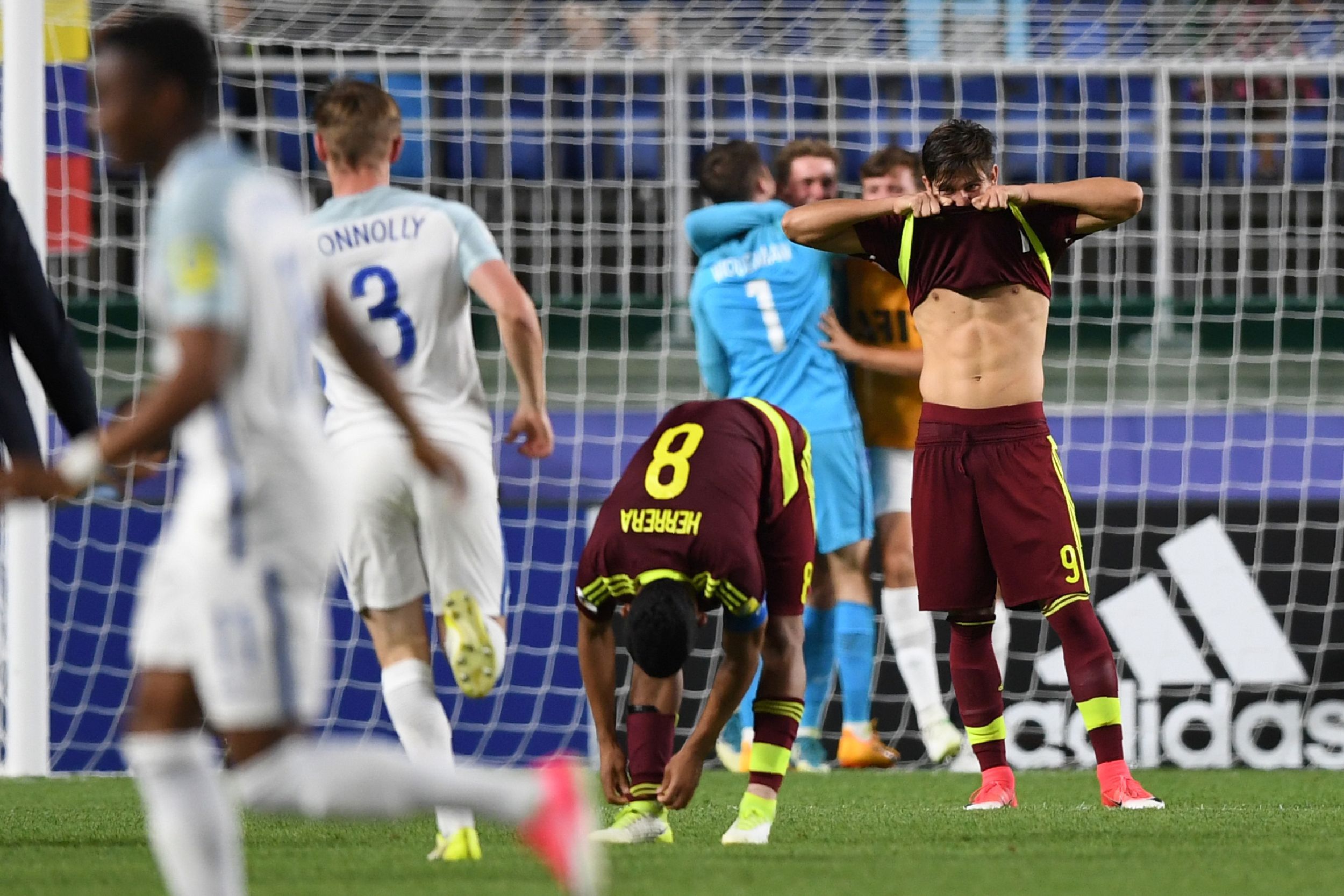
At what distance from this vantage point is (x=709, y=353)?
727cm

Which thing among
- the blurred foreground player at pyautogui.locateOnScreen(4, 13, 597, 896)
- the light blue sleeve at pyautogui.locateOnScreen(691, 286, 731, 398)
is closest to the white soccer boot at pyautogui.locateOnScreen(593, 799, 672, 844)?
the blurred foreground player at pyautogui.locateOnScreen(4, 13, 597, 896)

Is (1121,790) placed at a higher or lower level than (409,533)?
lower

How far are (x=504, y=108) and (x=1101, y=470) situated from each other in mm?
4053

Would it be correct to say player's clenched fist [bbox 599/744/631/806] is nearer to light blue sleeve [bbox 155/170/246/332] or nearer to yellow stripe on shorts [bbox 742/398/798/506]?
yellow stripe on shorts [bbox 742/398/798/506]

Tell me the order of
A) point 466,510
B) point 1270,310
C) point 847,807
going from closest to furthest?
point 466,510
point 847,807
point 1270,310

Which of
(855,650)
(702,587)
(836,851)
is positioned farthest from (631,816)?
(855,650)

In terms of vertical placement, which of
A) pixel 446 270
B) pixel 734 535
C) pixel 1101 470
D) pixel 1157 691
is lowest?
pixel 1157 691

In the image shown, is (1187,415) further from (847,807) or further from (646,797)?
(646,797)

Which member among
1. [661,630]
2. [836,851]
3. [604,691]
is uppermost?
[661,630]

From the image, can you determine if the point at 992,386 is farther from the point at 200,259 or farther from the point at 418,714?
the point at 200,259

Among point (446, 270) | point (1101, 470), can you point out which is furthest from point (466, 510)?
point (1101, 470)

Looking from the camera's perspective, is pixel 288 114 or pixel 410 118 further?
pixel 410 118

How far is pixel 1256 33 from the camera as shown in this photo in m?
10.6

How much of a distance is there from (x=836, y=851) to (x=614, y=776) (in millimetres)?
542
